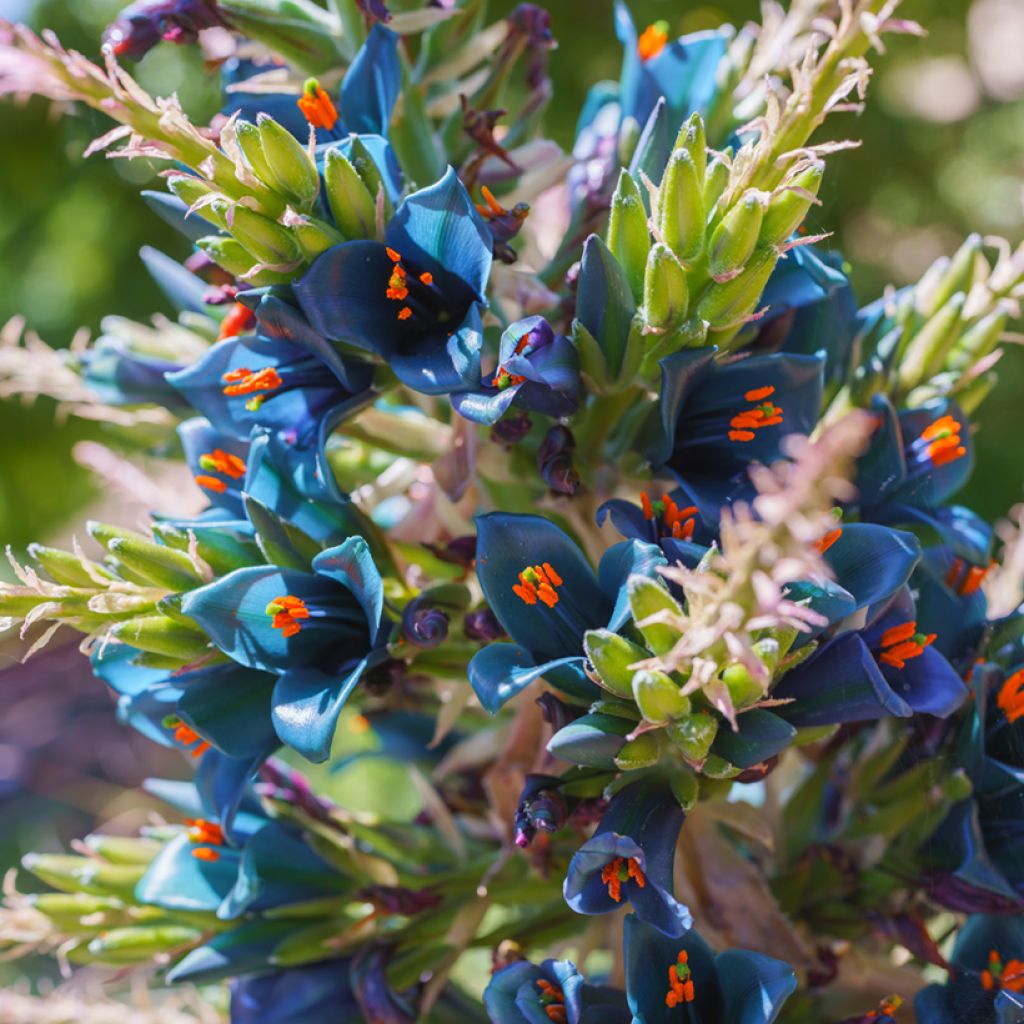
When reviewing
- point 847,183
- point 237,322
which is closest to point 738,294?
point 237,322

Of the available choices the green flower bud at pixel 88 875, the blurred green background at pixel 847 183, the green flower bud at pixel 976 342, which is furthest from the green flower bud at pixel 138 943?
the blurred green background at pixel 847 183

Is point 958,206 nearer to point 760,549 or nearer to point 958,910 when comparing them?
point 958,910

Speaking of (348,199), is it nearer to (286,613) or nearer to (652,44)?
(286,613)

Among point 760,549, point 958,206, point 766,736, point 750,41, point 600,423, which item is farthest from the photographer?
point 958,206

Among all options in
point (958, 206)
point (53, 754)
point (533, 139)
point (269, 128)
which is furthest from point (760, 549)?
point (53, 754)

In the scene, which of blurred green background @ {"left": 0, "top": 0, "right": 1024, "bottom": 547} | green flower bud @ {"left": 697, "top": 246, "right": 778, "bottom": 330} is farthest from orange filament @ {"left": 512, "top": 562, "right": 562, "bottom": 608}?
blurred green background @ {"left": 0, "top": 0, "right": 1024, "bottom": 547}

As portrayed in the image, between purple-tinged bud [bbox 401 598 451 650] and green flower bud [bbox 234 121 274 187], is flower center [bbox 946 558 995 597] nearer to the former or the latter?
purple-tinged bud [bbox 401 598 451 650]
